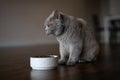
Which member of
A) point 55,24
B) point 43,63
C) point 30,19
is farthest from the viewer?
point 30,19

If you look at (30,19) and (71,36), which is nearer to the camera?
(71,36)

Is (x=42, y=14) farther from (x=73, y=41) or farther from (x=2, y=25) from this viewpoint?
(x=73, y=41)

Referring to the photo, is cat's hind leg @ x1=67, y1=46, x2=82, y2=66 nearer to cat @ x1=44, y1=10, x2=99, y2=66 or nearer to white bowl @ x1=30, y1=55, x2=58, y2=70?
cat @ x1=44, y1=10, x2=99, y2=66

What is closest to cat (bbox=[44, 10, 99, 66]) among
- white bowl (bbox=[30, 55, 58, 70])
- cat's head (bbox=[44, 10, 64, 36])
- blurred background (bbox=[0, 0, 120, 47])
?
cat's head (bbox=[44, 10, 64, 36])

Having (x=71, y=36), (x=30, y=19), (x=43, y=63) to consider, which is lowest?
(x=43, y=63)

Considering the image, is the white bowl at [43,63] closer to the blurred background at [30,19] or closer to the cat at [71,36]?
the cat at [71,36]

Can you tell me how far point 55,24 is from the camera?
1944mm

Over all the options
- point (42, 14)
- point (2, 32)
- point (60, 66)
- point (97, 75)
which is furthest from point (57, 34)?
point (42, 14)

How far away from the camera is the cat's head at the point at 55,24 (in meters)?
1.94

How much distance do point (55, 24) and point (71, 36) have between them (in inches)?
5.7

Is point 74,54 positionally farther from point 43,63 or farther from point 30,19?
point 30,19

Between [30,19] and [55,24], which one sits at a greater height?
[30,19]

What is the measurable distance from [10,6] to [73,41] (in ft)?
Answer: 18.6

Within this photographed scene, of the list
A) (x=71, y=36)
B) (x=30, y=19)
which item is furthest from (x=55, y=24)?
(x=30, y=19)
